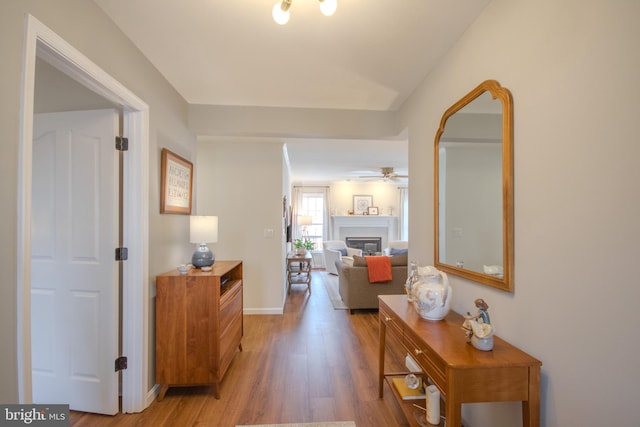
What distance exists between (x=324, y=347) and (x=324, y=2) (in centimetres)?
298

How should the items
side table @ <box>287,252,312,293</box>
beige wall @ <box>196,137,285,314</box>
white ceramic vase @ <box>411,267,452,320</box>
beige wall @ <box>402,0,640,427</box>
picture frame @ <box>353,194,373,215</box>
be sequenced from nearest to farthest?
beige wall @ <box>402,0,640,427</box>
white ceramic vase @ <box>411,267,452,320</box>
beige wall @ <box>196,137,285,314</box>
side table @ <box>287,252,312,293</box>
picture frame @ <box>353,194,373,215</box>

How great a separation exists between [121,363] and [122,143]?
154 centimetres

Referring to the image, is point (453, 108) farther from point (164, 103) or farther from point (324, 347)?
point (324, 347)

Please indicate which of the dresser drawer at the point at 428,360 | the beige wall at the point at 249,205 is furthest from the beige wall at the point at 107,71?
the dresser drawer at the point at 428,360

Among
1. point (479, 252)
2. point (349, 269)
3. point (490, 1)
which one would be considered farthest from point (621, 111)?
point (349, 269)

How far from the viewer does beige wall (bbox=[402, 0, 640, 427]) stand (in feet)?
2.83

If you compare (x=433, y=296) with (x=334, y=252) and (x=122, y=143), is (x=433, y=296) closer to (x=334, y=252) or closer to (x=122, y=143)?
(x=122, y=143)

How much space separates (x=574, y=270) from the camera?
1022 mm

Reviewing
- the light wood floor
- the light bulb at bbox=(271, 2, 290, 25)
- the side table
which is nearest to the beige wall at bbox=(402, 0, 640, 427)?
the light wood floor

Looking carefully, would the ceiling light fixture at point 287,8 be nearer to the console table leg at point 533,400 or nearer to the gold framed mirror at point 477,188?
the gold framed mirror at point 477,188

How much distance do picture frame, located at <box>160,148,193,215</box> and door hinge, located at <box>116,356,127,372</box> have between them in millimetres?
1068

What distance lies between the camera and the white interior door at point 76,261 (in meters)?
1.89

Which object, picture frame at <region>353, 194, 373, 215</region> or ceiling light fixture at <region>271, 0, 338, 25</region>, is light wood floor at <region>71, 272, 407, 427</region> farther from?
picture frame at <region>353, 194, 373, 215</region>

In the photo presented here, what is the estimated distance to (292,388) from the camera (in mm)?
2240
